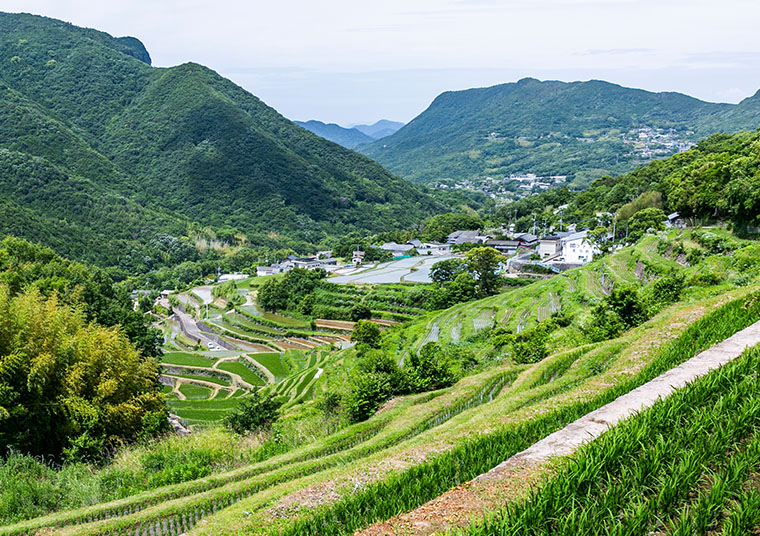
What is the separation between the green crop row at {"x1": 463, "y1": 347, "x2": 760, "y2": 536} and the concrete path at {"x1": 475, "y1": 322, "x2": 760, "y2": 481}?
1.51 feet

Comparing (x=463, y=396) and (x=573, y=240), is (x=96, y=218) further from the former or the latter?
(x=463, y=396)

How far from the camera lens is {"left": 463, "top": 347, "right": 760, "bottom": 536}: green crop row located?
107 inches

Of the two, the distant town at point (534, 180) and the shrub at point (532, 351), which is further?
the distant town at point (534, 180)

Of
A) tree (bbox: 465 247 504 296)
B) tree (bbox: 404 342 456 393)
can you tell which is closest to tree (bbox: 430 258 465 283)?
tree (bbox: 465 247 504 296)

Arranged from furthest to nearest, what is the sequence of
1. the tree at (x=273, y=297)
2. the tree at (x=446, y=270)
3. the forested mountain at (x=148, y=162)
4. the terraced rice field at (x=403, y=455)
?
the forested mountain at (x=148, y=162) < the tree at (x=273, y=297) < the tree at (x=446, y=270) < the terraced rice field at (x=403, y=455)

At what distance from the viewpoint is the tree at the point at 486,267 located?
39.4 m

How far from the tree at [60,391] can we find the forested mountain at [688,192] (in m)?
24.6

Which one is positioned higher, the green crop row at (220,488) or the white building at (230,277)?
A: the green crop row at (220,488)

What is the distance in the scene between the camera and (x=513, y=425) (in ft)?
20.1

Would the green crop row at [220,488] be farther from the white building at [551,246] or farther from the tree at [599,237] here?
the white building at [551,246]

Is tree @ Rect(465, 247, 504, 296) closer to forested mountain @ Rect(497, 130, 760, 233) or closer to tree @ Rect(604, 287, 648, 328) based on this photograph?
forested mountain @ Rect(497, 130, 760, 233)

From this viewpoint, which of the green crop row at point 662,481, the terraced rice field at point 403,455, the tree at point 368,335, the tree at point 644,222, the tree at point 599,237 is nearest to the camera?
the green crop row at point 662,481

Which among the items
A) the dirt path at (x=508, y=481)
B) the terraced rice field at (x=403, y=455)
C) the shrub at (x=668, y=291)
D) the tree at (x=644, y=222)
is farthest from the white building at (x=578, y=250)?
the dirt path at (x=508, y=481)

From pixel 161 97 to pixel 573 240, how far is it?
415 ft
